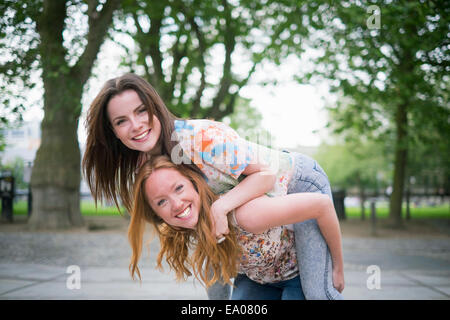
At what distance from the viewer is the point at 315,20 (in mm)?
7879

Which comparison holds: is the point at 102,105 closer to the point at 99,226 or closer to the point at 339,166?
the point at 99,226

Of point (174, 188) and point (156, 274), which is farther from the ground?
point (174, 188)

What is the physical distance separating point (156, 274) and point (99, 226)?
5780 millimetres

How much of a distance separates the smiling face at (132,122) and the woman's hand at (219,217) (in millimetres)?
332

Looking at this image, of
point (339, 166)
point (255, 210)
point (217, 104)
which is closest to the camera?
point (255, 210)

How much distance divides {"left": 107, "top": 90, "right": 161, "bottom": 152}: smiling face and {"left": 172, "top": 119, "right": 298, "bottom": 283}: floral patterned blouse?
0.35ft

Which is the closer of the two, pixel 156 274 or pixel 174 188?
pixel 174 188

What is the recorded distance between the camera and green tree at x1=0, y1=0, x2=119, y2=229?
4.48 m

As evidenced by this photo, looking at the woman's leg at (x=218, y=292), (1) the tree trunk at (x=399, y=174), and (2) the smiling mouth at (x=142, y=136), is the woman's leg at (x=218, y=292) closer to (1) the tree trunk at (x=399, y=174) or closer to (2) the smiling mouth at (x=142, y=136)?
(2) the smiling mouth at (x=142, y=136)

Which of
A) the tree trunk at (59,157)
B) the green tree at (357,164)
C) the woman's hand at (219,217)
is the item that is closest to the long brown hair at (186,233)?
the woman's hand at (219,217)

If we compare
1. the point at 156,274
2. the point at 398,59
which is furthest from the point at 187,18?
the point at 156,274

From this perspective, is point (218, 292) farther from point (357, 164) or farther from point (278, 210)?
point (357, 164)

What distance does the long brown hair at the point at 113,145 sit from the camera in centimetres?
149

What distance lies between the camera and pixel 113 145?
1591 millimetres
